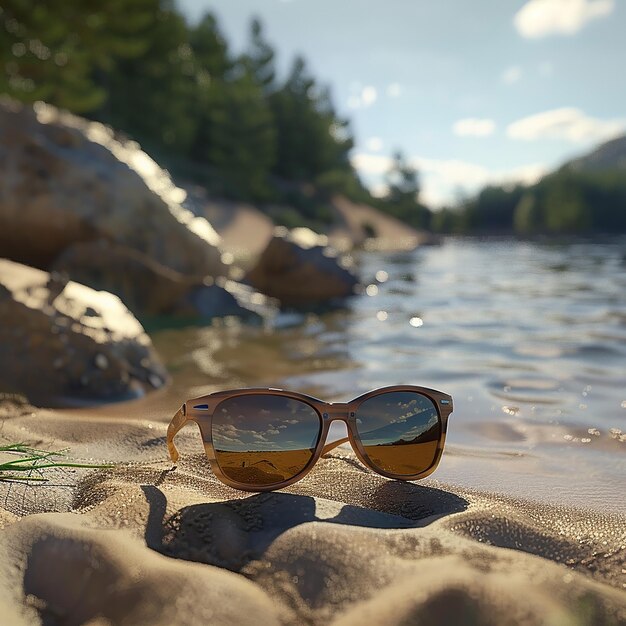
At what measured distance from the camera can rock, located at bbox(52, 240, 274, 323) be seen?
598 centimetres

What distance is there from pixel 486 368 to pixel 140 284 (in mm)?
3578

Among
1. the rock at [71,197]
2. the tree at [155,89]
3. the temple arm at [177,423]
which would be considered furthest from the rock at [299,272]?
the tree at [155,89]

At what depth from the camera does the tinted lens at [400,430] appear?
1.71 meters

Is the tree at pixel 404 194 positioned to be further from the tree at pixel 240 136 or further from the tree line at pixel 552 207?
the tree at pixel 240 136

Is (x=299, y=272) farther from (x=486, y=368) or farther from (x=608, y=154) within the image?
(x=608, y=154)

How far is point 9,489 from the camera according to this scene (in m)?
1.51

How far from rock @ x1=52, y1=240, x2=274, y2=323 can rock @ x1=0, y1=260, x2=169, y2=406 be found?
2455 millimetres

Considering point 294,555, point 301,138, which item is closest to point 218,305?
point 294,555

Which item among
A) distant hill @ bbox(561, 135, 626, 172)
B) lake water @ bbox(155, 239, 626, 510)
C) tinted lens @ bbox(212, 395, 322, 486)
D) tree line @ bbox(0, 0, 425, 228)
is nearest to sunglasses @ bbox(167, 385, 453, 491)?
tinted lens @ bbox(212, 395, 322, 486)

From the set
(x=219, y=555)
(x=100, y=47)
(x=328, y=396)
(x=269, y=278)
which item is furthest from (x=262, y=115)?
(x=219, y=555)

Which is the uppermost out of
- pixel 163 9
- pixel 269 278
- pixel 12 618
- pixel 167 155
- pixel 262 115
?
pixel 163 9

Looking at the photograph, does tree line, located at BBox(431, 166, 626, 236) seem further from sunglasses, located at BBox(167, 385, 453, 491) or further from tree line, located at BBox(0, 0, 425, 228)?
sunglasses, located at BBox(167, 385, 453, 491)

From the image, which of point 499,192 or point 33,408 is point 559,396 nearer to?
point 33,408

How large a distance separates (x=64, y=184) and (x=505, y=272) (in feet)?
27.8
